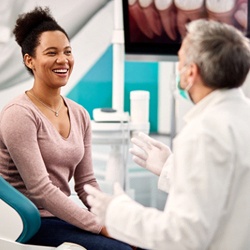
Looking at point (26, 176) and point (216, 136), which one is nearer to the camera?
point (216, 136)

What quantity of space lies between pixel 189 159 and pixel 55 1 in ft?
7.21

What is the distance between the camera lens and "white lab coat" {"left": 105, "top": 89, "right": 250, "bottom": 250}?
1.34m

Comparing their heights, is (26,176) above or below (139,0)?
below

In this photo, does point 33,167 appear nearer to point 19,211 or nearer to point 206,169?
point 19,211

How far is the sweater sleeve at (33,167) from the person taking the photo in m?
1.95

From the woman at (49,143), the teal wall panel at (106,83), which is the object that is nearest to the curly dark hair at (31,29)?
the woman at (49,143)

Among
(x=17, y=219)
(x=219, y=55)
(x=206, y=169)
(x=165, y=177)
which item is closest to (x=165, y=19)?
(x=165, y=177)

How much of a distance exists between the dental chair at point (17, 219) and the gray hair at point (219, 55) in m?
0.75

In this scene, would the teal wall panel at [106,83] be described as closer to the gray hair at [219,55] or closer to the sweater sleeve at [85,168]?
the sweater sleeve at [85,168]

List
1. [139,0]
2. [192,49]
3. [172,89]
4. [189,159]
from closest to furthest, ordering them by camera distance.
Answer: [189,159], [192,49], [139,0], [172,89]

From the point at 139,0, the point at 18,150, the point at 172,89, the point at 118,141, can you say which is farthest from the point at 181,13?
the point at 18,150

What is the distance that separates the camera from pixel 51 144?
6.71ft

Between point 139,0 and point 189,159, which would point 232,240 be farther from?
point 139,0

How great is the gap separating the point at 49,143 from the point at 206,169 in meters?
0.84
